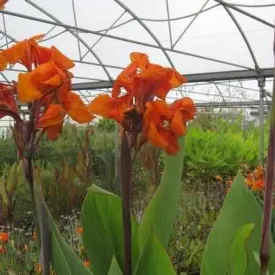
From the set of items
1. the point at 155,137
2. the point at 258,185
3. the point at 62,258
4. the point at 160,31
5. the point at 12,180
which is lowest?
the point at 12,180

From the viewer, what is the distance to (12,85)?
588 mm

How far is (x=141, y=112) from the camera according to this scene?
1.75 feet

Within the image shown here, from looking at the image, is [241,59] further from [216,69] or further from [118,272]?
[118,272]

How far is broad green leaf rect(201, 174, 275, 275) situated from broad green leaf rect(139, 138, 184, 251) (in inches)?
2.8

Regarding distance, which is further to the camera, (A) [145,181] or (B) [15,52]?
(A) [145,181]

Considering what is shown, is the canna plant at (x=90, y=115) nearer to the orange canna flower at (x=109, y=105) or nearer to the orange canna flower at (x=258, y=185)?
the orange canna flower at (x=109, y=105)

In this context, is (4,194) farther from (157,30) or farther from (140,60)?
(157,30)

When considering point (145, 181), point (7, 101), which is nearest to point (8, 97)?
point (7, 101)

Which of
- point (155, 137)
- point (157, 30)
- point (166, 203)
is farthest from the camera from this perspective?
point (157, 30)

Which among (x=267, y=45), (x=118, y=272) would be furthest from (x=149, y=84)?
(x=267, y=45)

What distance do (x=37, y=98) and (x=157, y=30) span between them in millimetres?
6753

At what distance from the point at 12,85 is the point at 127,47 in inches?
293

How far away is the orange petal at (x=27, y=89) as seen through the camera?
529 mm

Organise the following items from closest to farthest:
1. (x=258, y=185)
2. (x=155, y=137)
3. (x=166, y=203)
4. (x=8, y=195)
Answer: (x=155, y=137) → (x=166, y=203) → (x=258, y=185) → (x=8, y=195)
